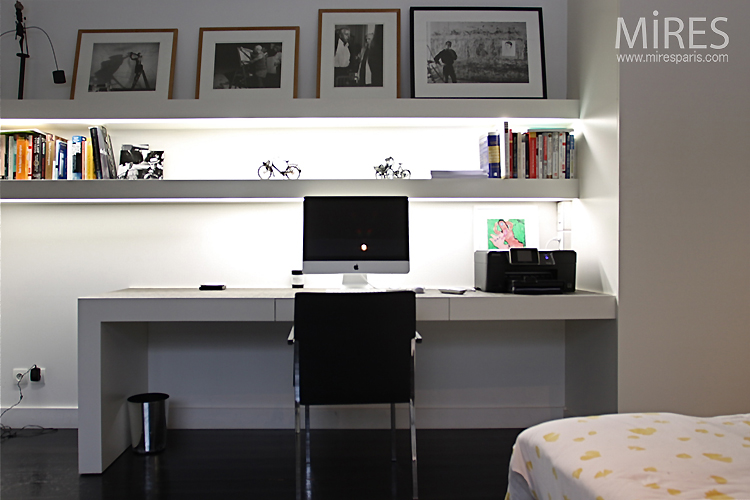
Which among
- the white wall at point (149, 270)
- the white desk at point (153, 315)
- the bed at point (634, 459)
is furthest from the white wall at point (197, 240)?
the bed at point (634, 459)

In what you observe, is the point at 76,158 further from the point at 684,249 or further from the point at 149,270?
the point at 684,249

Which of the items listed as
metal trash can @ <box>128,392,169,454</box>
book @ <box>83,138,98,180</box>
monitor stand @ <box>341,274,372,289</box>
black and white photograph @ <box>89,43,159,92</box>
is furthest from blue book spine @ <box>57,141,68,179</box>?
monitor stand @ <box>341,274,372,289</box>

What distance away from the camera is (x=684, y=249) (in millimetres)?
2428

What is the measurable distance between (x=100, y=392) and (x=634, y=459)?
2.23m

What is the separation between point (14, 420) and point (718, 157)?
3996 mm

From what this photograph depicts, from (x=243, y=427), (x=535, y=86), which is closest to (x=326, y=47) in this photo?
(x=535, y=86)

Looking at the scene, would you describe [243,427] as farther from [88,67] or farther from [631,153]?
[631,153]

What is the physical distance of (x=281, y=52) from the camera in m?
3.03

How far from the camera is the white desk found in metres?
2.39

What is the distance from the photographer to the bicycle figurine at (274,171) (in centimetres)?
298

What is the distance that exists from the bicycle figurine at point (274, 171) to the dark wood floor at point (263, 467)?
1457mm

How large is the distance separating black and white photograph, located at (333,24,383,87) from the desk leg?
1.78 m

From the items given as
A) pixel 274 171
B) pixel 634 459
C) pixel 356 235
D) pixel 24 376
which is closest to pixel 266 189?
pixel 274 171

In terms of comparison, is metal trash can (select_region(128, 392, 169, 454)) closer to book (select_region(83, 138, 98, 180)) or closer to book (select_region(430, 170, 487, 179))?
book (select_region(83, 138, 98, 180))
